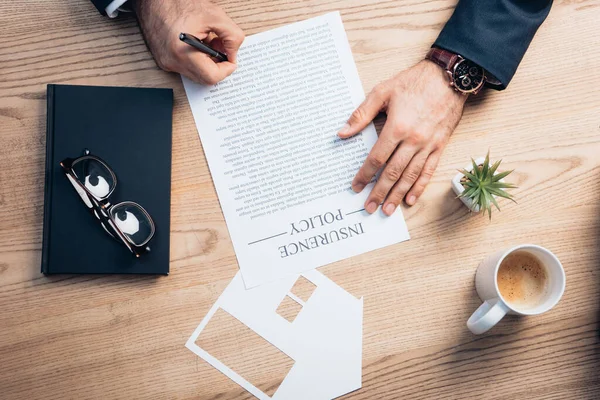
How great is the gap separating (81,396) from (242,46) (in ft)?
2.32

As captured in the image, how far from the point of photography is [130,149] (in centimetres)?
94

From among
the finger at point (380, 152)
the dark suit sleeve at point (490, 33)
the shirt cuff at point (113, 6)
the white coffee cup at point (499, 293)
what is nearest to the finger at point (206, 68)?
the shirt cuff at point (113, 6)

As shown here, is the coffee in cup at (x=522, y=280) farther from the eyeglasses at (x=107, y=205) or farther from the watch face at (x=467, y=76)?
the eyeglasses at (x=107, y=205)

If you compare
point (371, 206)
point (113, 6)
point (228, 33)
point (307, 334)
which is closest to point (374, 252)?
point (371, 206)

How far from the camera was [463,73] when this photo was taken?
941mm

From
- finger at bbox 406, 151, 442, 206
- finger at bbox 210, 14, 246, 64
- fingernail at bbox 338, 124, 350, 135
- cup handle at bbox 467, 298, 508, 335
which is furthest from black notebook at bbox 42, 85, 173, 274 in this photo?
cup handle at bbox 467, 298, 508, 335

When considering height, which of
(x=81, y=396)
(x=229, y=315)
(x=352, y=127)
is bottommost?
(x=81, y=396)

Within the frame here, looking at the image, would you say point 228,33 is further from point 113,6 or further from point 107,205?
point 107,205

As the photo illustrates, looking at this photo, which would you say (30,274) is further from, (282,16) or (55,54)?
(282,16)

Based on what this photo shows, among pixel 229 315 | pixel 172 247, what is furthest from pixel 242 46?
pixel 229 315

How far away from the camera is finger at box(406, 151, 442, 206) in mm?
950

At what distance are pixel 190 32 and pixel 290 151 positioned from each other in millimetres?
275

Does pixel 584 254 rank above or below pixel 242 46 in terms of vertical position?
below

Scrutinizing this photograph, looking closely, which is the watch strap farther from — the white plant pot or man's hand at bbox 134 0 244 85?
man's hand at bbox 134 0 244 85
